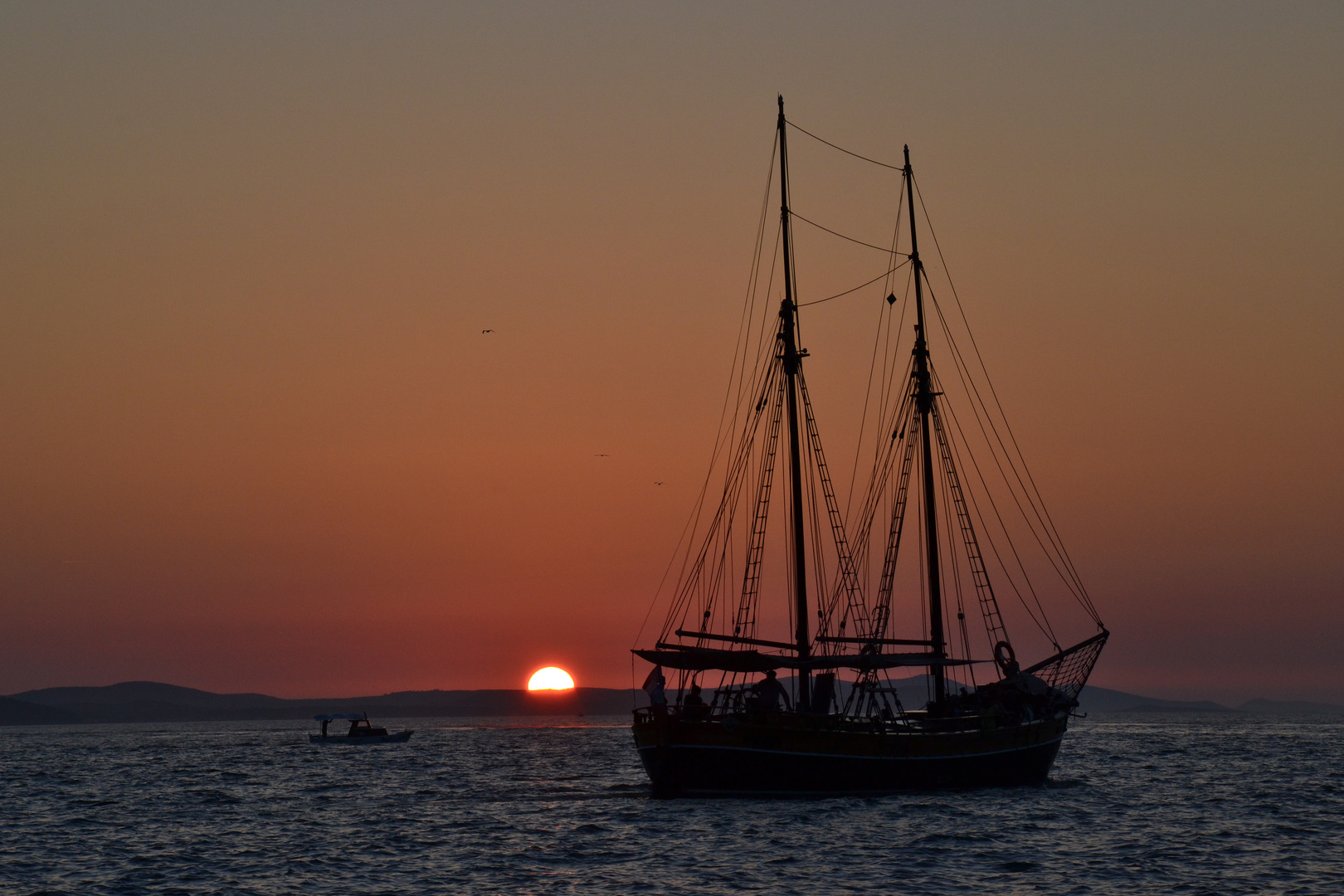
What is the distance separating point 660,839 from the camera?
54062 mm

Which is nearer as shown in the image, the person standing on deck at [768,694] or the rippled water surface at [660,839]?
the rippled water surface at [660,839]

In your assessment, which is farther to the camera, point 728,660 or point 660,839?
point 728,660

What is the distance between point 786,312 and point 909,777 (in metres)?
24.8

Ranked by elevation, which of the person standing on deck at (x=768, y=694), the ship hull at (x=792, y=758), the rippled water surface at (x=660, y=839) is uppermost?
the person standing on deck at (x=768, y=694)

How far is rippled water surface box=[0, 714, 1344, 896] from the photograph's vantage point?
45000mm

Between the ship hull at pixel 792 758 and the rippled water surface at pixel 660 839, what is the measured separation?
1.27m

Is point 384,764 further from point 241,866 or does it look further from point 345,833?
point 241,866

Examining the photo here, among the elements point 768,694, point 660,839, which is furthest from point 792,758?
point 660,839

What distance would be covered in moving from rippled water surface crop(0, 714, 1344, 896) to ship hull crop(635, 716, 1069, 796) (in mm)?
1275

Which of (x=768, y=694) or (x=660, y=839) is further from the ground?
(x=768, y=694)

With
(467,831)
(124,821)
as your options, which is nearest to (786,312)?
(467,831)

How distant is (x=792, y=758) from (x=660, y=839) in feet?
28.6

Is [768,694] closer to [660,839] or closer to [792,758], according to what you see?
[792,758]

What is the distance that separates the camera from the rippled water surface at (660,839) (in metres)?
45.0
